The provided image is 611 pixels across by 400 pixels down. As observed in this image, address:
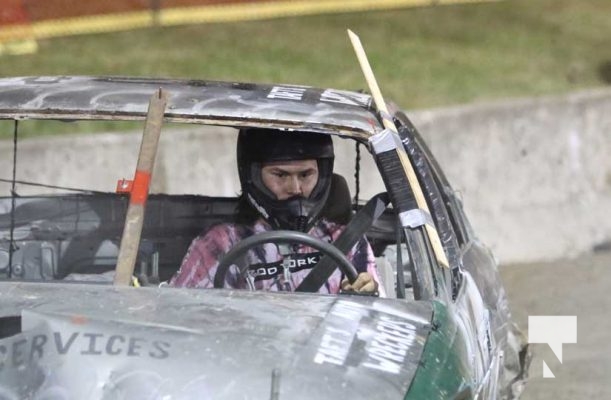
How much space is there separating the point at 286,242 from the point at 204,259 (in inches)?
22.3

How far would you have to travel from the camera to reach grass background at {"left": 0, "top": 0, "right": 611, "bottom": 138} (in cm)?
1227

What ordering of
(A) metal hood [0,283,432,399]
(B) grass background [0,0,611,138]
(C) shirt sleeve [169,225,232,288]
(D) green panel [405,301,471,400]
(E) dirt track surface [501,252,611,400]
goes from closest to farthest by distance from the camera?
(A) metal hood [0,283,432,399], (D) green panel [405,301,471,400], (C) shirt sleeve [169,225,232,288], (E) dirt track surface [501,252,611,400], (B) grass background [0,0,611,138]

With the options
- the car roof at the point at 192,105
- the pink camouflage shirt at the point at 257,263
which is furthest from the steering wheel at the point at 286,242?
the car roof at the point at 192,105

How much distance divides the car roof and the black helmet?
155 mm

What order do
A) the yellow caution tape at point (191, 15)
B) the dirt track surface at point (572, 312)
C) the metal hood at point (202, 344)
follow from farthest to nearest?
the yellow caution tape at point (191, 15) → the dirt track surface at point (572, 312) → the metal hood at point (202, 344)

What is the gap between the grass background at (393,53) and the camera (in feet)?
40.3

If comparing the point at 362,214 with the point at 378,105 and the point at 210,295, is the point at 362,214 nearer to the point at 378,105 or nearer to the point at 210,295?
the point at 378,105

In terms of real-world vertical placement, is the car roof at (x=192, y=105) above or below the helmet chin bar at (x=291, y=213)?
above

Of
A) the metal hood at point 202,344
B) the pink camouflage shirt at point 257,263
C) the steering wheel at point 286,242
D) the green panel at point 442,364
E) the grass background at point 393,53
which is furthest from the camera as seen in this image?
the grass background at point 393,53

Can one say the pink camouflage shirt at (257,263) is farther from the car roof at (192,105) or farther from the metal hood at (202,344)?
the metal hood at (202,344)

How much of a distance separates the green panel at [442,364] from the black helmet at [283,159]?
32.3 inches

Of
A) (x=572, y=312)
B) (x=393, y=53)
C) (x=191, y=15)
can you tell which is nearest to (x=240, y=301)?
(x=572, y=312)

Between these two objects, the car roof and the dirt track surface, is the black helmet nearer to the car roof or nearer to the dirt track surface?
the car roof

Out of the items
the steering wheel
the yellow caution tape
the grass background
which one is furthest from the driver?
the yellow caution tape
